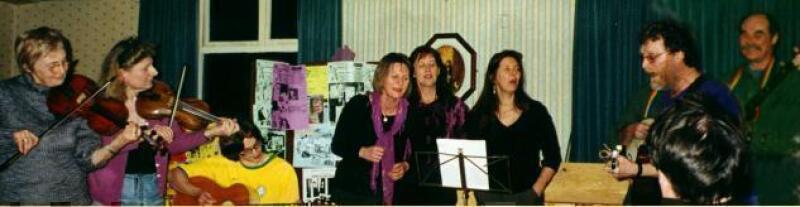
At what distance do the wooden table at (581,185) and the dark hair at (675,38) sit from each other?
2.50ft

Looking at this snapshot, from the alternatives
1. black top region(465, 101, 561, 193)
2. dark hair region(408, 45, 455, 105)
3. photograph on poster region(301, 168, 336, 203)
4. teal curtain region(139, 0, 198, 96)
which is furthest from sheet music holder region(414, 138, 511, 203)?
teal curtain region(139, 0, 198, 96)

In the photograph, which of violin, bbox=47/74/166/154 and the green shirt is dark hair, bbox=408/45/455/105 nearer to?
violin, bbox=47/74/166/154

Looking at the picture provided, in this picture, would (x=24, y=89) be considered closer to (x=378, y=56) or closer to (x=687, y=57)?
(x=378, y=56)

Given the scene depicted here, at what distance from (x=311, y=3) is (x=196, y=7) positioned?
38.3 inches

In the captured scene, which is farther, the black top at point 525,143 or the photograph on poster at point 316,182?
the photograph on poster at point 316,182

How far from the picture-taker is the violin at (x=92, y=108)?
361cm

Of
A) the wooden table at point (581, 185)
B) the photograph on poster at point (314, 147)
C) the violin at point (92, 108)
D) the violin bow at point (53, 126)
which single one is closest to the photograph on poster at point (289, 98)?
the photograph on poster at point (314, 147)

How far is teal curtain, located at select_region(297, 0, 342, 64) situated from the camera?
524 centimetres

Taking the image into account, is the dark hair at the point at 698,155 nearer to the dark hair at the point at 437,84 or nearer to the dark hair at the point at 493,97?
the dark hair at the point at 493,97

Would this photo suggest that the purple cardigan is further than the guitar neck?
No

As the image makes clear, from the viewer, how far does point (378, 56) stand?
514 cm

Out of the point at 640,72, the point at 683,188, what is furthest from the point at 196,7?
the point at 683,188

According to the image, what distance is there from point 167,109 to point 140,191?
18.9 inches

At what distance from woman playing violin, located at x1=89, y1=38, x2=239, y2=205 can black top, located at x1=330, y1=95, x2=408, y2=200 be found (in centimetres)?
87
